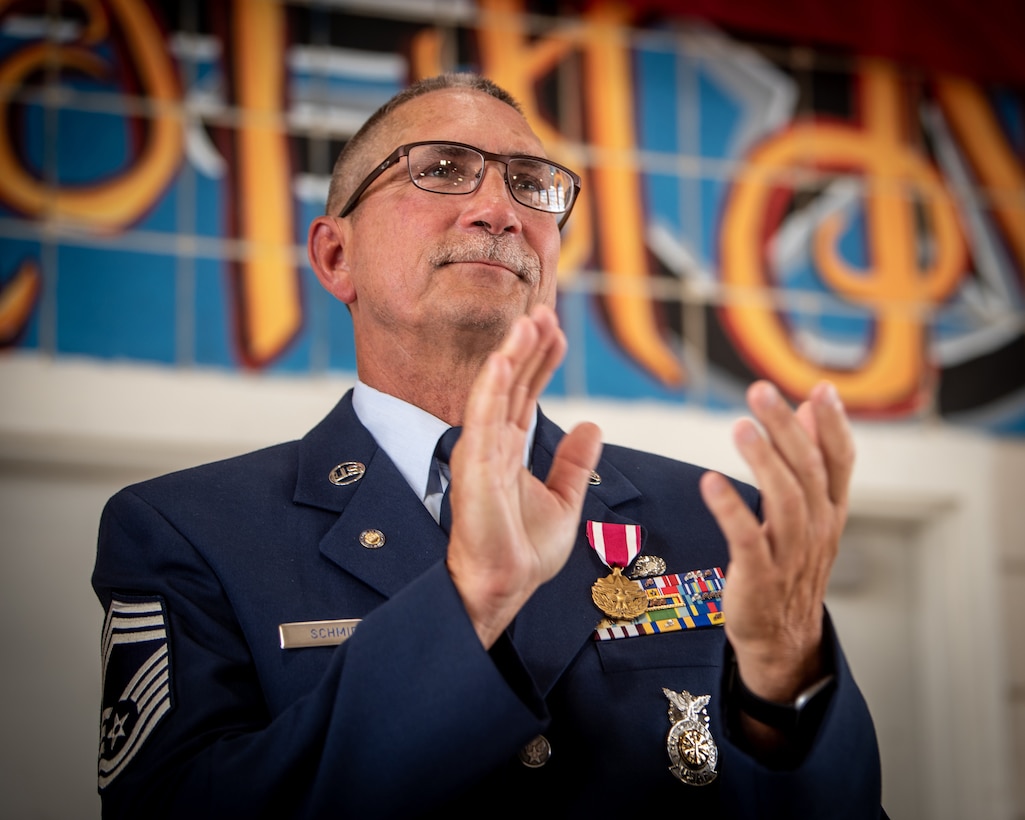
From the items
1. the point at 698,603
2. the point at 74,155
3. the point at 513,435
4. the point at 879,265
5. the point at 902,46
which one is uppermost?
the point at 902,46

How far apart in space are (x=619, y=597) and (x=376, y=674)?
1.25ft

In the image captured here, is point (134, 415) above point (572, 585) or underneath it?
above

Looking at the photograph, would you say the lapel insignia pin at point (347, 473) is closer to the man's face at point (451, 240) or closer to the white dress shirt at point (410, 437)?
the white dress shirt at point (410, 437)

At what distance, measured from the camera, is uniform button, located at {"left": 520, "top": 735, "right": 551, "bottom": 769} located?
4.00 ft

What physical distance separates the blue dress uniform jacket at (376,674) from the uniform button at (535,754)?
0.02 meters

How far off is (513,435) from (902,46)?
303 centimetres

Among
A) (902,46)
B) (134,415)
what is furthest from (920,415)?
(134,415)

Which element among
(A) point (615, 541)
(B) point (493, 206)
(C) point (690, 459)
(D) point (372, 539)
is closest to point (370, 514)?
(D) point (372, 539)

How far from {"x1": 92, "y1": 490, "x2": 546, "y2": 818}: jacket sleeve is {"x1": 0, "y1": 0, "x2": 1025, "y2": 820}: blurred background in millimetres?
1912

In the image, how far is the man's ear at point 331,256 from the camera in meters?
1.74

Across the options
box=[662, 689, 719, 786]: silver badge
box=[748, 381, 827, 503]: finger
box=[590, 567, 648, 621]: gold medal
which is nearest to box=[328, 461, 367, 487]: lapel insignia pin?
box=[590, 567, 648, 621]: gold medal

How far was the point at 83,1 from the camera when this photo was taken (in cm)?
323

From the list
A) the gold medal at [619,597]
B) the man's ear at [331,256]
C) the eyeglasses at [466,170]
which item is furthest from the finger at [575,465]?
the man's ear at [331,256]

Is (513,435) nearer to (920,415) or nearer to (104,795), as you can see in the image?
(104,795)
